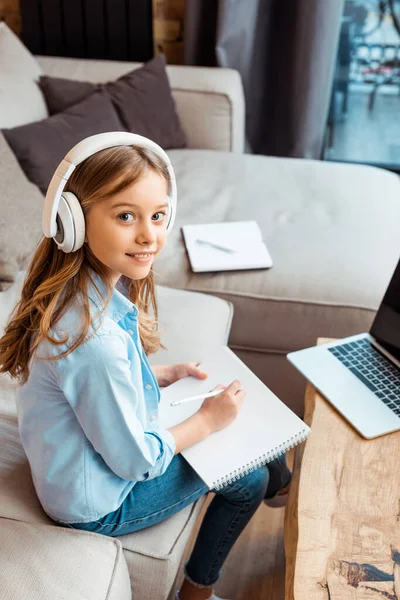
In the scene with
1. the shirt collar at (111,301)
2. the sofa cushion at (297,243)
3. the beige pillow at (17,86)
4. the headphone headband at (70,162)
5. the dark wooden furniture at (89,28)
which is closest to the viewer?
the headphone headband at (70,162)

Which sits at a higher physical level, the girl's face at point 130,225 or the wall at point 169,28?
the girl's face at point 130,225

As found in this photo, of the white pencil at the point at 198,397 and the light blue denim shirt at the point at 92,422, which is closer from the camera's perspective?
the light blue denim shirt at the point at 92,422

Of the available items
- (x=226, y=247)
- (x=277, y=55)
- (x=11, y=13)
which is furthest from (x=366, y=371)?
(x=11, y=13)

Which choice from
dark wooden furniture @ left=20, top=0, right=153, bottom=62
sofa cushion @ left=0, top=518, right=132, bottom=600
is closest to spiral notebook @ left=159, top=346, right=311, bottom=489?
sofa cushion @ left=0, top=518, right=132, bottom=600

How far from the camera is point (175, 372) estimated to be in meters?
1.39

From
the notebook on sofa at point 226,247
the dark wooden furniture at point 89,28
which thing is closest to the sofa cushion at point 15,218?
the notebook on sofa at point 226,247

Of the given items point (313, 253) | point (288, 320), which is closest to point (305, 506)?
point (288, 320)

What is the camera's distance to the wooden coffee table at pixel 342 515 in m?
0.98

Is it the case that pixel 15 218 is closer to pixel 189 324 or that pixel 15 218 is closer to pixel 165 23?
pixel 189 324

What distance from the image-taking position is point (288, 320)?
1.83 metres

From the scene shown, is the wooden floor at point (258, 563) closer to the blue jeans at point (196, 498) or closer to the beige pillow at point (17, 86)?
the blue jeans at point (196, 498)

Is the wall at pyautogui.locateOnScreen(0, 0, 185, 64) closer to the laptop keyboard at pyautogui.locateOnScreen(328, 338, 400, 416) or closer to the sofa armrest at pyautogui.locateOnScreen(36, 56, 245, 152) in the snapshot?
the sofa armrest at pyautogui.locateOnScreen(36, 56, 245, 152)

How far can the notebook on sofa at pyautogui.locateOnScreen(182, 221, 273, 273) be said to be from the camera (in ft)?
6.07

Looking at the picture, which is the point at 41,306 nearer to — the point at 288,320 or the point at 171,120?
the point at 288,320
